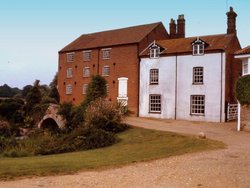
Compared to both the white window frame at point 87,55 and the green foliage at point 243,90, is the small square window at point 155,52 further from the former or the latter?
the green foliage at point 243,90

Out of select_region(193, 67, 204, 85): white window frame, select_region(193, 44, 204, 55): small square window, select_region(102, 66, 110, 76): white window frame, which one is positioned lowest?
select_region(193, 67, 204, 85): white window frame

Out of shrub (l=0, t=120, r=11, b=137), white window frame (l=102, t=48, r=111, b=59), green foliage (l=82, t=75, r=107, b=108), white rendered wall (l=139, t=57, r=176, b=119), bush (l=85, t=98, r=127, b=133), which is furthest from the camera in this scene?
white window frame (l=102, t=48, r=111, b=59)

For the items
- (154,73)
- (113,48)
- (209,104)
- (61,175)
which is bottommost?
(61,175)

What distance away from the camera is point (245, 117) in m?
25.6

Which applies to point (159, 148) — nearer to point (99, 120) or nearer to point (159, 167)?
point (159, 167)

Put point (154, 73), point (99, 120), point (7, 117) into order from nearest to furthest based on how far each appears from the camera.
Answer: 1. point (99, 120)
2. point (154, 73)
3. point (7, 117)

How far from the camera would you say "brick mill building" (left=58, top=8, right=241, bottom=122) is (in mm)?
33406

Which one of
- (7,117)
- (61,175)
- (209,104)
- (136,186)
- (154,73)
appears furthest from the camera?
(7,117)

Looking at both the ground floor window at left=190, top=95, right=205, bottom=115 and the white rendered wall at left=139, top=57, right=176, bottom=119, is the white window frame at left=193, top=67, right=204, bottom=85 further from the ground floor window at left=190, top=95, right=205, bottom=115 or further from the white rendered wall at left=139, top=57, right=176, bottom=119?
the white rendered wall at left=139, top=57, right=176, bottom=119

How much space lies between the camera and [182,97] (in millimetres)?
35500

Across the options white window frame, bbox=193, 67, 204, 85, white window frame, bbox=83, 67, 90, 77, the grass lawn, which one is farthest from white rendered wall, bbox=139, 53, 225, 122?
the grass lawn

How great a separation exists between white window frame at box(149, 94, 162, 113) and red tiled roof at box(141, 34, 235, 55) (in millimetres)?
4731

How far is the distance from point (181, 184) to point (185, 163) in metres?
3.26

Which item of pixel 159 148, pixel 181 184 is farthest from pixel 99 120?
pixel 181 184
